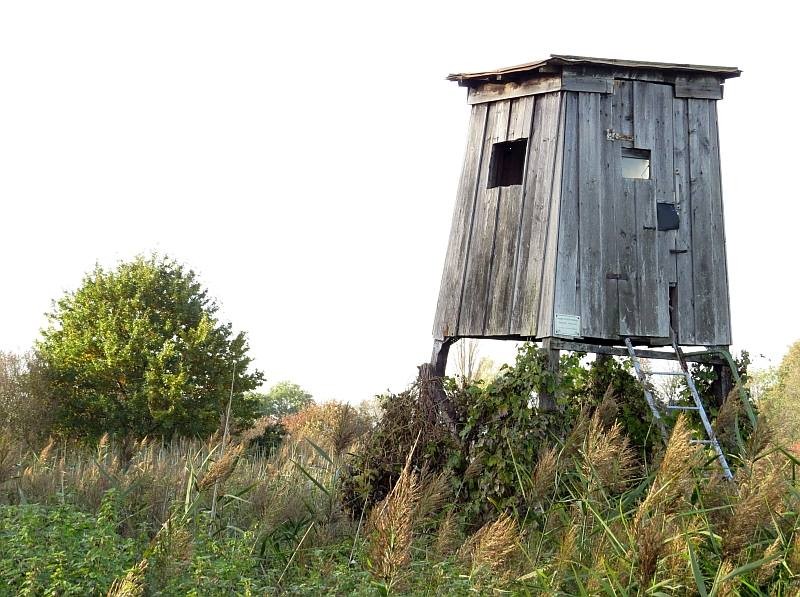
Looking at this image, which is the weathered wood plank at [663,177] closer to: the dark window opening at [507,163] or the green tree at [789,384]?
the dark window opening at [507,163]

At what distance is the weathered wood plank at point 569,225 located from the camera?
11734mm

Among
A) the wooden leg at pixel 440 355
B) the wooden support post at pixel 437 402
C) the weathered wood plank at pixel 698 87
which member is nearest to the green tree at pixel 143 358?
the wooden leg at pixel 440 355

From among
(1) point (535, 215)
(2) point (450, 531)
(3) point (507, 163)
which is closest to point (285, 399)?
(3) point (507, 163)

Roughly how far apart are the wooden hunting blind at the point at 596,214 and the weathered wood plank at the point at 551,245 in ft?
0.06

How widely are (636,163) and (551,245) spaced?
1951 mm

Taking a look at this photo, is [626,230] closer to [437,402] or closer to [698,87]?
[698,87]

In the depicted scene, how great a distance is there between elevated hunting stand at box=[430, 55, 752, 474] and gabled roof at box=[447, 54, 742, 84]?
0.08 ft

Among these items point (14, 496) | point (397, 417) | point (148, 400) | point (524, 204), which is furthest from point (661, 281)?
point (148, 400)

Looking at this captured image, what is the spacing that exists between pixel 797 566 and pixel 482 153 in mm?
9774

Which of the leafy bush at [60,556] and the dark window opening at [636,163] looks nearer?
the leafy bush at [60,556]

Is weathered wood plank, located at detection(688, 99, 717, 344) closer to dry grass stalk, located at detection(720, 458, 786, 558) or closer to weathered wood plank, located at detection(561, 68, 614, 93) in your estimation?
weathered wood plank, located at detection(561, 68, 614, 93)

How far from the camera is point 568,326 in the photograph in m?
11.7

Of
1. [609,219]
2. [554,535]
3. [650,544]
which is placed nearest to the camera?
[650,544]

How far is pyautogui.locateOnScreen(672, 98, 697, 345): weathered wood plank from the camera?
493 inches
